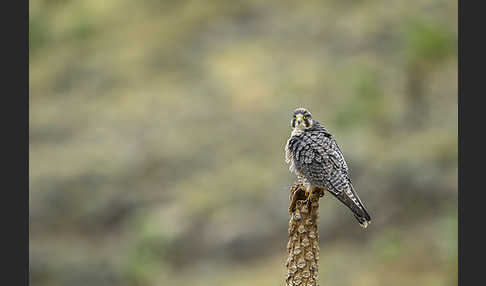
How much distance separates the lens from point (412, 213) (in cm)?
3734

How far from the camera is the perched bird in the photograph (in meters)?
14.0

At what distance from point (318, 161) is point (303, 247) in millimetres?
2558

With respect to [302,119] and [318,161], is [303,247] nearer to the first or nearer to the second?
[318,161]

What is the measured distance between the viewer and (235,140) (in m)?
46.8

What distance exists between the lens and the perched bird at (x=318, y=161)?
1401 cm

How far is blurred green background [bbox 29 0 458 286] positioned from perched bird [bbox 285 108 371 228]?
20077 mm

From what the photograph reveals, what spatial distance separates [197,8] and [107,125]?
1612 centimetres

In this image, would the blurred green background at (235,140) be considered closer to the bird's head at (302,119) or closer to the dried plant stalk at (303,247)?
the bird's head at (302,119)

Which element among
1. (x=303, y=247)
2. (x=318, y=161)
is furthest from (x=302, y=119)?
(x=303, y=247)

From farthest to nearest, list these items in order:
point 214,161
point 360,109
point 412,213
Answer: point 214,161, point 360,109, point 412,213

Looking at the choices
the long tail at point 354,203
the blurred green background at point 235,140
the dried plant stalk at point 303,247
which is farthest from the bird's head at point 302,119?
the blurred green background at point 235,140

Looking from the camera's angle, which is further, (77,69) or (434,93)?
(77,69)

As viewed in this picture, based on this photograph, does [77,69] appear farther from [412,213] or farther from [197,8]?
[412,213]

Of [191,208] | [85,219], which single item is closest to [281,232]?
[191,208]
